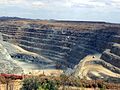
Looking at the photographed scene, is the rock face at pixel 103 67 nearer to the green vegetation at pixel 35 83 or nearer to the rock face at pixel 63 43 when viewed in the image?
the rock face at pixel 63 43

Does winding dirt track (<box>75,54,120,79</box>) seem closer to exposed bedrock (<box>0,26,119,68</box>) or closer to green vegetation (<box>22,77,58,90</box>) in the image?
exposed bedrock (<box>0,26,119,68</box>)

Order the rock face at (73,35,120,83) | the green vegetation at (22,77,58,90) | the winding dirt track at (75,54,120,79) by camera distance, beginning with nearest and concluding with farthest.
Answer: the green vegetation at (22,77,58,90) → the rock face at (73,35,120,83) → the winding dirt track at (75,54,120,79)

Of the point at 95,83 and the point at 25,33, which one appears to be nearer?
the point at 95,83

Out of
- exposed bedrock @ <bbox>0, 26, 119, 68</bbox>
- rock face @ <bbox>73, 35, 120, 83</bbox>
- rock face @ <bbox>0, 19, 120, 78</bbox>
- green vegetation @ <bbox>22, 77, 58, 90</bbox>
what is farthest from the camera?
exposed bedrock @ <bbox>0, 26, 119, 68</bbox>

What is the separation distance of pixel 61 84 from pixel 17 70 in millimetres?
36603

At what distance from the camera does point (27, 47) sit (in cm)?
14700

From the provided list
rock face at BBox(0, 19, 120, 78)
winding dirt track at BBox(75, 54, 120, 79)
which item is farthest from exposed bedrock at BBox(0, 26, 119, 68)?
winding dirt track at BBox(75, 54, 120, 79)

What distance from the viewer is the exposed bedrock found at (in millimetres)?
125375

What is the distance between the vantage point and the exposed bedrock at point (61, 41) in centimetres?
12538

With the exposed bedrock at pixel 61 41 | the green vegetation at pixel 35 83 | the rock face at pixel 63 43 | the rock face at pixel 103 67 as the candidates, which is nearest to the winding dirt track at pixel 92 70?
the rock face at pixel 103 67

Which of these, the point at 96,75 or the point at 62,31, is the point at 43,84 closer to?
the point at 96,75

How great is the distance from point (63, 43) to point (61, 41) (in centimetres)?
269

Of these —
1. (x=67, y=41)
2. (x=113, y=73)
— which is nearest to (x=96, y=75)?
(x=113, y=73)

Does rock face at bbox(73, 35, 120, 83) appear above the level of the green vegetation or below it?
below
